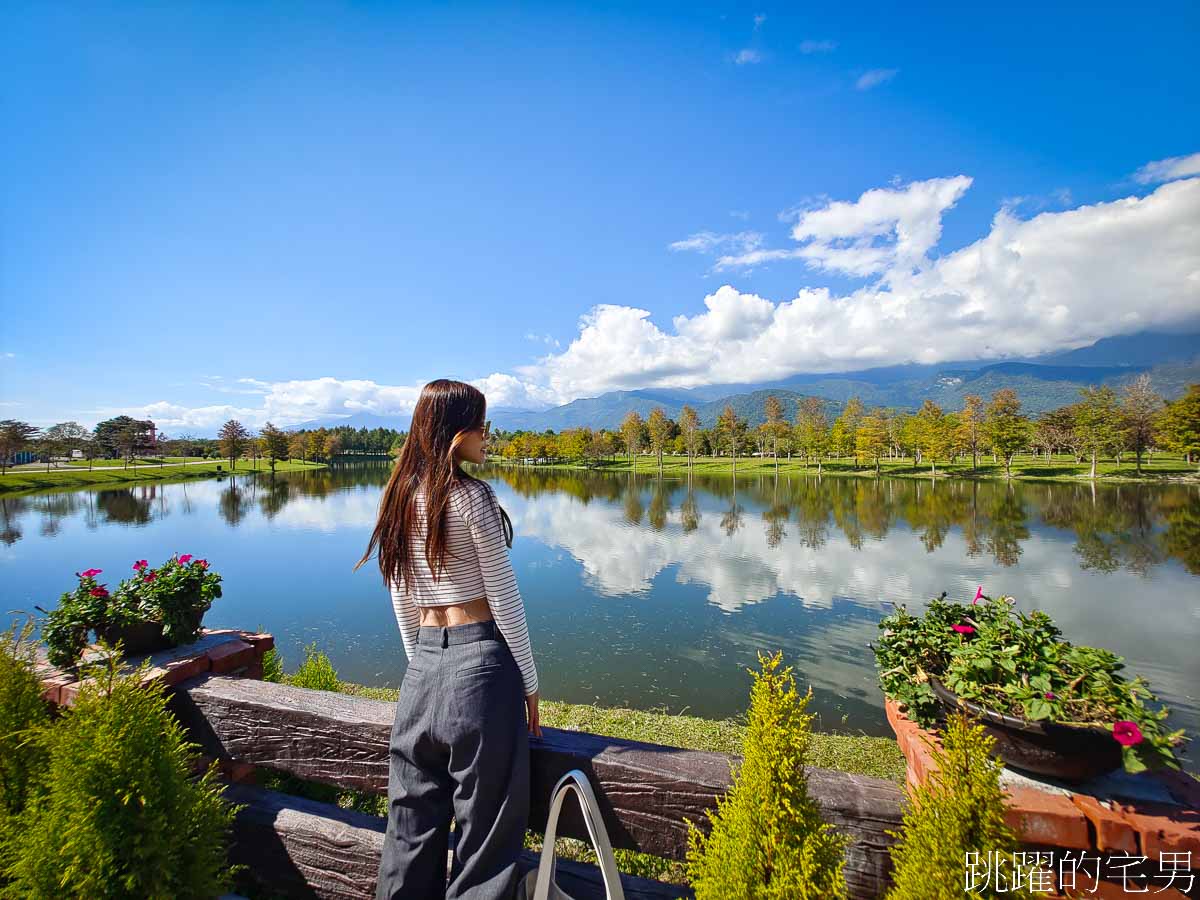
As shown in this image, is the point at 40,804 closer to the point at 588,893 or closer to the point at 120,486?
the point at 588,893

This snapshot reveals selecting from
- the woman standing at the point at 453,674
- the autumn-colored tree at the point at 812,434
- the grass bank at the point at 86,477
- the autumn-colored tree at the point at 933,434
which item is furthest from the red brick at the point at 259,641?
the autumn-colored tree at the point at 812,434

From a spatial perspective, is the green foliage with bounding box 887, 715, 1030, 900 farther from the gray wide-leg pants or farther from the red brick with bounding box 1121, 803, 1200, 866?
the gray wide-leg pants

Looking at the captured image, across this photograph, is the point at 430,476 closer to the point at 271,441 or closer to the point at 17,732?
the point at 17,732

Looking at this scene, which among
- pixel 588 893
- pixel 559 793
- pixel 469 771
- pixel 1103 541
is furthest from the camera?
pixel 1103 541

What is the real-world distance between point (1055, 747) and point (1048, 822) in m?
0.22

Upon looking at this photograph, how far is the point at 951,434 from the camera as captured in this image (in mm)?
58375

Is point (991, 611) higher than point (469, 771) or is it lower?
higher

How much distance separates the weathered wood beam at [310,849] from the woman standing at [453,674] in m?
0.27

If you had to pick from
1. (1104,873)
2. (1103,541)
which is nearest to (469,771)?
(1104,873)

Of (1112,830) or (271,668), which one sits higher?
(1112,830)

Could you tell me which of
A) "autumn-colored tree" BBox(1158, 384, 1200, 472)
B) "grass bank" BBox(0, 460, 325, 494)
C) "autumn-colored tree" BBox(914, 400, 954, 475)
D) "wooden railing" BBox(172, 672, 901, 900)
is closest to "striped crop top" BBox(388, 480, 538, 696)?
"wooden railing" BBox(172, 672, 901, 900)

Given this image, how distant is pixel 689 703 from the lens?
704 cm

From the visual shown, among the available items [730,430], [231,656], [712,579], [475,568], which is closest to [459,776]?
[475,568]

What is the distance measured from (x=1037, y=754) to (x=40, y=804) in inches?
139
